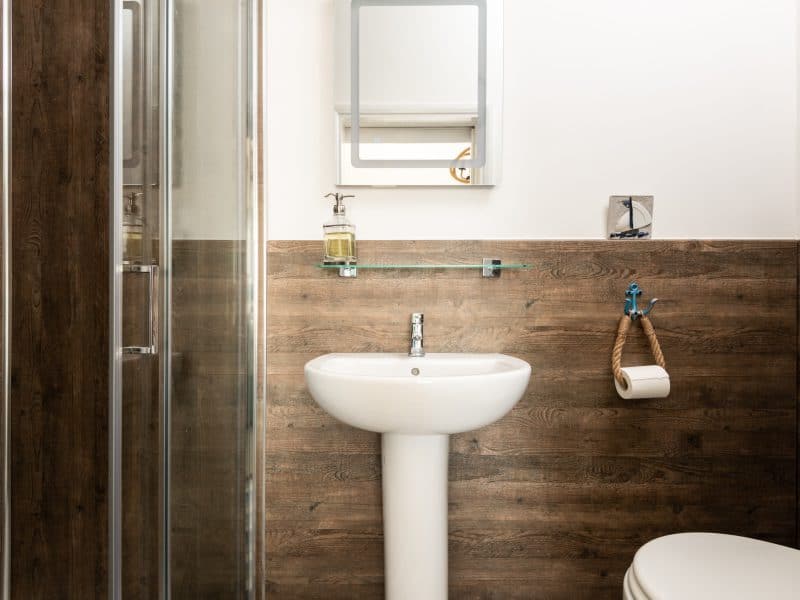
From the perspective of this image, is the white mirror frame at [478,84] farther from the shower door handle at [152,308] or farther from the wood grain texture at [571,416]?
the shower door handle at [152,308]

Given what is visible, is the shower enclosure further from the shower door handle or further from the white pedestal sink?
the white pedestal sink

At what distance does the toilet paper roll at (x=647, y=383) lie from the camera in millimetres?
1425

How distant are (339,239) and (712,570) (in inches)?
44.3

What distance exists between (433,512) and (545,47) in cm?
134

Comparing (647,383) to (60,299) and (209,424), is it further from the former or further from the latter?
(60,299)

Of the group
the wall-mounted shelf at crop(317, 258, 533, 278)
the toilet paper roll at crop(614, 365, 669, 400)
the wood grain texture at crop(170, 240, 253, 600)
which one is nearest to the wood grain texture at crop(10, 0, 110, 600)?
the wood grain texture at crop(170, 240, 253, 600)

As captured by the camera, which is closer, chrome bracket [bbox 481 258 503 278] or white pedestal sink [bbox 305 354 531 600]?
white pedestal sink [bbox 305 354 531 600]

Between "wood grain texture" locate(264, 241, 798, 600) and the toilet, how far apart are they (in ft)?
1.46

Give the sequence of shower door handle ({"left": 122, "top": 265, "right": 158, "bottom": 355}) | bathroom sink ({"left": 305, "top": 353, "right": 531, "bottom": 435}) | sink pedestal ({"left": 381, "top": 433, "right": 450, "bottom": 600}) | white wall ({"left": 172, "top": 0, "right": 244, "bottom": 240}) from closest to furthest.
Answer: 1. shower door handle ({"left": 122, "top": 265, "right": 158, "bottom": 355})
2. white wall ({"left": 172, "top": 0, "right": 244, "bottom": 240})
3. bathroom sink ({"left": 305, "top": 353, "right": 531, "bottom": 435})
4. sink pedestal ({"left": 381, "top": 433, "right": 450, "bottom": 600})

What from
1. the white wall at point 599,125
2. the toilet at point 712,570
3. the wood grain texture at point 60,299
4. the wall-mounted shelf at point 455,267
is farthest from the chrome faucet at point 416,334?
the wood grain texture at point 60,299

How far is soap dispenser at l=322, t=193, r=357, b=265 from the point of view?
1488 millimetres

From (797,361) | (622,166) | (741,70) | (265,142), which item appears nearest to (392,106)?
(265,142)

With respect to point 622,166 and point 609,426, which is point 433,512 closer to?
point 609,426

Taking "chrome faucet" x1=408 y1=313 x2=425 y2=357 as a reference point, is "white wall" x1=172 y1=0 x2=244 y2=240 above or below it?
Result: above
